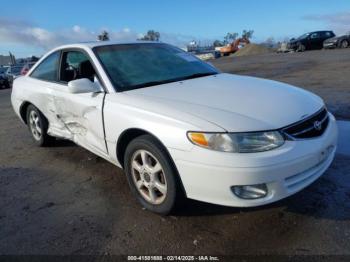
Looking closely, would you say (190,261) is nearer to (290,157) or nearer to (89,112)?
(290,157)

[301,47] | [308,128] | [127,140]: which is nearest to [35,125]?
[127,140]

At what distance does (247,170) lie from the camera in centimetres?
282

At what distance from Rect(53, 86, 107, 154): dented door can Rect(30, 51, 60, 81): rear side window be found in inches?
17.8

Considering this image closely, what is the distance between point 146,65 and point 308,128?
1.95 meters

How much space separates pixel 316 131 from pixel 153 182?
1476 millimetres

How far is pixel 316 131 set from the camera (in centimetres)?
325

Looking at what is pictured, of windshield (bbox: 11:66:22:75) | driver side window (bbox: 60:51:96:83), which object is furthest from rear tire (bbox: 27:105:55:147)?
windshield (bbox: 11:66:22:75)

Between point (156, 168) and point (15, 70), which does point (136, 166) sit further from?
point (15, 70)

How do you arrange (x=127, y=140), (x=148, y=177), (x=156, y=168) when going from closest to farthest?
(x=156, y=168)
(x=148, y=177)
(x=127, y=140)

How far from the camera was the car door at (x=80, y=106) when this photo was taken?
398cm

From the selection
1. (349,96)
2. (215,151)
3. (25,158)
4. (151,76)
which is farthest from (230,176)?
(349,96)

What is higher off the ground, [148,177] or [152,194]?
[148,177]

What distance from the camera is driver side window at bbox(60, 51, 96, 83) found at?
4536 millimetres

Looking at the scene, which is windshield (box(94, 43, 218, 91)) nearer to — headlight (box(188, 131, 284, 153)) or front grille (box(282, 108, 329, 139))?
headlight (box(188, 131, 284, 153))
